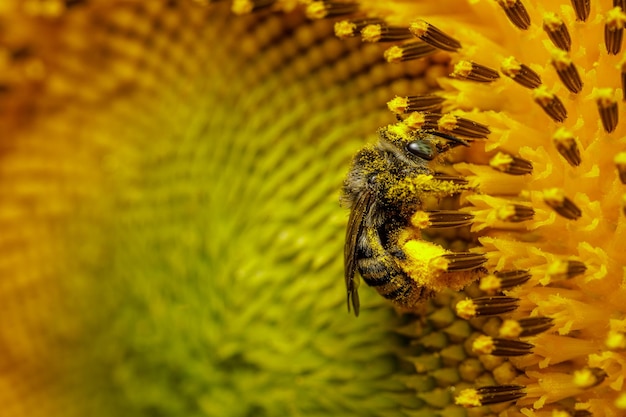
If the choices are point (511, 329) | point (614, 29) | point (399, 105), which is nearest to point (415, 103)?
point (399, 105)

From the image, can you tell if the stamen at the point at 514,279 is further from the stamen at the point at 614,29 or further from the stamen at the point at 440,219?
the stamen at the point at 614,29

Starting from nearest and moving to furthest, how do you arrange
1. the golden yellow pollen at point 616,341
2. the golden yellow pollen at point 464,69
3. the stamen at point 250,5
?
the golden yellow pollen at point 616,341
the golden yellow pollen at point 464,69
the stamen at point 250,5

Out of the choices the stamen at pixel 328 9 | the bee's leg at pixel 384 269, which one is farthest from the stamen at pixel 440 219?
the stamen at pixel 328 9

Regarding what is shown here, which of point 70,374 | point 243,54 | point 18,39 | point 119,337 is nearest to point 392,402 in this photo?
point 119,337

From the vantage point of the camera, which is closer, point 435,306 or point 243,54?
point 435,306

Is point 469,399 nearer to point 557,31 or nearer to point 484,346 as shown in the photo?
point 484,346

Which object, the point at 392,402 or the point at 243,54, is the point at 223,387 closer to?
the point at 392,402
